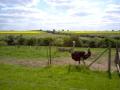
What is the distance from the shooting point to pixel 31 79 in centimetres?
1270

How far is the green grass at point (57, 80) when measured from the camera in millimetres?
11195

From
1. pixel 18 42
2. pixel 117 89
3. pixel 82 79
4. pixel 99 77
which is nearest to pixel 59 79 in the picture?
pixel 82 79

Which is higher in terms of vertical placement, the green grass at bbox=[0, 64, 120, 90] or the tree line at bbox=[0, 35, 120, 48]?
the green grass at bbox=[0, 64, 120, 90]

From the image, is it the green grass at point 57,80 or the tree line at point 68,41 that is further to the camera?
the tree line at point 68,41

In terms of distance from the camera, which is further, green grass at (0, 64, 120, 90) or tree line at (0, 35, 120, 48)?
tree line at (0, 35, 120, 48)

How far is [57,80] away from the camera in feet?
41.2

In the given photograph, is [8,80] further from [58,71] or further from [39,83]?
[58,71]

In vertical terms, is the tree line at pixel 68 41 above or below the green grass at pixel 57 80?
below

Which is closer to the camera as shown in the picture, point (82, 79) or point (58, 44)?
point (82, 79)

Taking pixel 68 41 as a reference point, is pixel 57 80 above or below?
above

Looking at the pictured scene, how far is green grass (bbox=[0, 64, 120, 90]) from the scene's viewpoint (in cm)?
1120

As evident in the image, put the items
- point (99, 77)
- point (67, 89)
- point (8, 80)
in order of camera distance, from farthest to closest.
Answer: point (99, 77)
point (8, 80)
point (67, 89)

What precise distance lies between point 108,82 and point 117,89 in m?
1.16

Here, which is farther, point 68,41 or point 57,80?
point 68,41
